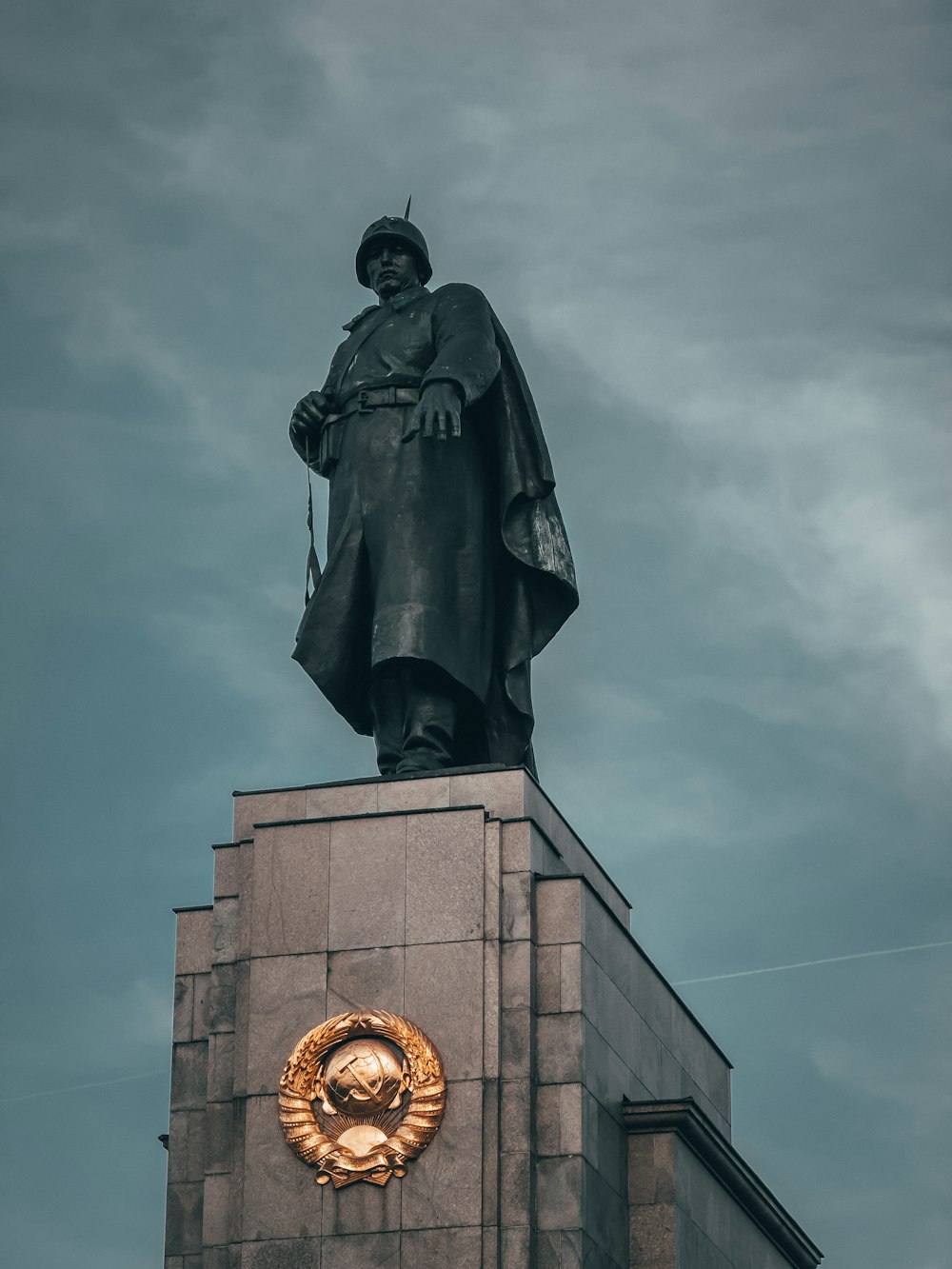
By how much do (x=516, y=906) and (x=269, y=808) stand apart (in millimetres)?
2116

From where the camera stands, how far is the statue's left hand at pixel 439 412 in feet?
57.5

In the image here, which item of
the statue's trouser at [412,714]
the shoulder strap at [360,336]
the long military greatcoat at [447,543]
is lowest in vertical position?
the statue's trouser at [412,714]

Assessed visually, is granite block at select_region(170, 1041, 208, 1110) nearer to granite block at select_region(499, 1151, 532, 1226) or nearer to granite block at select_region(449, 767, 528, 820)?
granite block at select_region(499, 1151, 532, 1226)

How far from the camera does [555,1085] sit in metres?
15.5

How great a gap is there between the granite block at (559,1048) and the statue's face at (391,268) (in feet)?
22.3

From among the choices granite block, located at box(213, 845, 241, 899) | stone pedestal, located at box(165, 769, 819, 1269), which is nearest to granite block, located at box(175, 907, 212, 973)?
stone pedestal, located at box(165, 769, 819, 1269)

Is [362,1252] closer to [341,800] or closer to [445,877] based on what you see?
[445,877]

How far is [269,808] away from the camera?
17062 mm

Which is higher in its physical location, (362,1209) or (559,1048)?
(559,1048)

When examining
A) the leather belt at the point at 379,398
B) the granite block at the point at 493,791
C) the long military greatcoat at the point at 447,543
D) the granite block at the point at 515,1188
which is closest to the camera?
the granite block at the point at 515,1188

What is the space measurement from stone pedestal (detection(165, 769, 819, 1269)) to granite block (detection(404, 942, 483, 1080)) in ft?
0.04

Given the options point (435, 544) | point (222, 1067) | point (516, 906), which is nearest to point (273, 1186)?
point (222, 1067)

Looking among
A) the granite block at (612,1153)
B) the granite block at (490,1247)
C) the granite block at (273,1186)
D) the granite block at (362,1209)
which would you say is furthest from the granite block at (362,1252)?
the granite block at (612,1153)

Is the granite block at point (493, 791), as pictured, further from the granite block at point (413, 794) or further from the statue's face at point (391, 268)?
the statue's face at point (391, 268)
